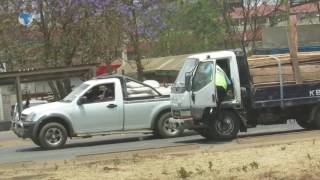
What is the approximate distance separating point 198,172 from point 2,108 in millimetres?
34434

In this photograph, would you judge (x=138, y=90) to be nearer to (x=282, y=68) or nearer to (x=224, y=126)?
(x=224, y=126)

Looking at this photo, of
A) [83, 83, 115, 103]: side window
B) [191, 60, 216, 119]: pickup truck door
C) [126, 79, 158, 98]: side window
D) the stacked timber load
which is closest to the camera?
[191, 60, 216, 119]: pickup truck door

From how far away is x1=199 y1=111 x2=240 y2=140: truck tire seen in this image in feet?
55.3

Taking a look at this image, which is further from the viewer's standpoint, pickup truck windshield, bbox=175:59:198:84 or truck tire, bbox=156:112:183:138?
truck tire, bbox=156:112:183:138

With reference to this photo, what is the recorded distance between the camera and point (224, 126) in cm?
1697

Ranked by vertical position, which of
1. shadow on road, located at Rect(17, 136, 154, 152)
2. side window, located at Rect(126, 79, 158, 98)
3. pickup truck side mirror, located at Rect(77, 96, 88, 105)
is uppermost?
side window, located at Rect(126, 79, 158, 98)

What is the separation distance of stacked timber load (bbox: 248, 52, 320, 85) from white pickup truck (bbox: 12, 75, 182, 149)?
2.74 meters

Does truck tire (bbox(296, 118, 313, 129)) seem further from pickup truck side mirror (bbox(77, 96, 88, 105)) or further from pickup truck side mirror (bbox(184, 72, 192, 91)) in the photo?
pickup truck side mirror (bbox(77, 96, 88, 105))

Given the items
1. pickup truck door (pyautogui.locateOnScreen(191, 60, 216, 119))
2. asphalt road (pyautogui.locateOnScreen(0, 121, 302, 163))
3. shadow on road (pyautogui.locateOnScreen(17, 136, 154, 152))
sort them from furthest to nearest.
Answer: shadow on road (pyautogui.locateOnScreen(17, 136, 154, 152)), pickup truck door (pyautogui.locateOnScreen(191, 60, 216, 119)), asphalt road (pyautogui.locateOnScreen(0, 121, 302, 163))

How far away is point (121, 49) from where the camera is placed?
3048cm

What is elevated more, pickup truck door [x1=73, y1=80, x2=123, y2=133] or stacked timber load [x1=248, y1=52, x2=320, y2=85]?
stacked timber load [x1=248, y1=52, x2=320, y2=85]

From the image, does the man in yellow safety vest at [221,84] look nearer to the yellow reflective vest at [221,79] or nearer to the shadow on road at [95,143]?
the yellow reflective vest at [221,79]

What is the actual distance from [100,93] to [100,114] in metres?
0.67

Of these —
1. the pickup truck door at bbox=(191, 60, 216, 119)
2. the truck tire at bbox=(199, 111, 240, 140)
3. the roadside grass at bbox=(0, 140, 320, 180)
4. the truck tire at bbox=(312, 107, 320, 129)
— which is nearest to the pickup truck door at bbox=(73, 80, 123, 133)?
the pickup truck door at bbox=(191, 60, 216, 119)
